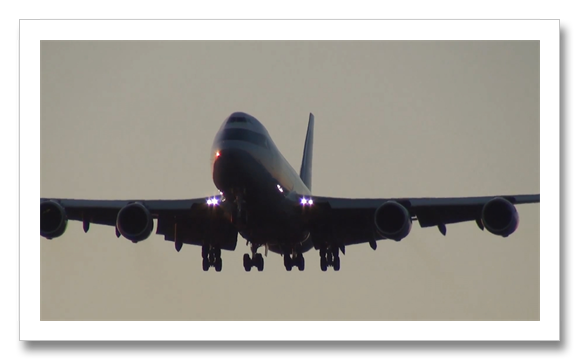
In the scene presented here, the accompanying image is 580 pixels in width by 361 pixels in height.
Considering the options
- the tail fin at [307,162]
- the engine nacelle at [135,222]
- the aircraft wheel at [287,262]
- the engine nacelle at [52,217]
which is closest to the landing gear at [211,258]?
the aircraft wheel at [287,262]

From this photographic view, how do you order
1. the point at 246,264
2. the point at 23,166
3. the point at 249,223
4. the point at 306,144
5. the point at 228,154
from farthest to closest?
the point at 306,144
the point at 246,264
the point at 249,223
the point at 228,154
the point at 23,166

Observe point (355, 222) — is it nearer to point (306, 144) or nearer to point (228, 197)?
point (228, 197)

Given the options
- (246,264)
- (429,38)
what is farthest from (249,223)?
(429,38)

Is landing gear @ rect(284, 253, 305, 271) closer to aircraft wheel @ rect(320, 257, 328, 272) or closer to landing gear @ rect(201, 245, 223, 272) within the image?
aircraft wheel @ rect(320, 257, 328, 272)

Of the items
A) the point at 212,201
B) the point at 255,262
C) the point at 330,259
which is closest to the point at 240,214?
the point at 212,201

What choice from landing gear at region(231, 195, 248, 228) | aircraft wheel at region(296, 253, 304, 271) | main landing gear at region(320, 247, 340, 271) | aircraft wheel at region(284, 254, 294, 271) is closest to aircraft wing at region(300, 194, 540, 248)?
main landing gear at region(320, 247, 340, 271)

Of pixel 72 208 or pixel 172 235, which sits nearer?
pixel 72 208
